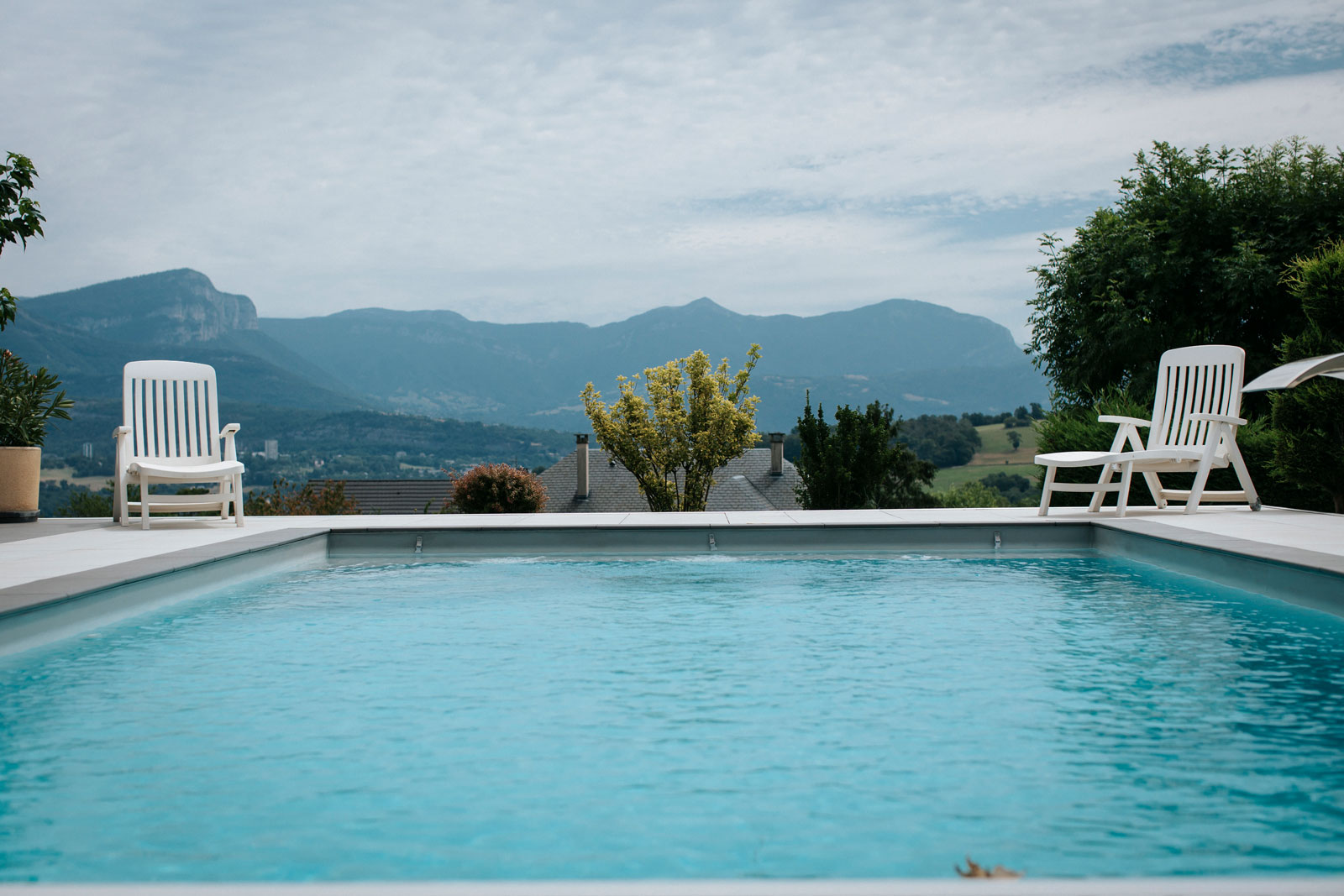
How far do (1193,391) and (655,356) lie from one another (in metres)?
140

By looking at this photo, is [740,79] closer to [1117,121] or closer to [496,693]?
[1117,121]

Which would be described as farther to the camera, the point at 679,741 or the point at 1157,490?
the point at 1157,490

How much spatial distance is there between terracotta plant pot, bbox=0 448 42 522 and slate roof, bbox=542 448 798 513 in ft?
71.2

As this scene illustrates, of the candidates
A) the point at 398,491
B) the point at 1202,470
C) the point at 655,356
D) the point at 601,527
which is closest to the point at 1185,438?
the point at 1202,470

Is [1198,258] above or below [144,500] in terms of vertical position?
above

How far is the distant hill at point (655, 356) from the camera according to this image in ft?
334

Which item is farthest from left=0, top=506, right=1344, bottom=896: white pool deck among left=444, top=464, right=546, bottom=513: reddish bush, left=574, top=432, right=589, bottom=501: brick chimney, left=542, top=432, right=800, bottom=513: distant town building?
left=574, top=432, right=589, bottom=501: brick chimney

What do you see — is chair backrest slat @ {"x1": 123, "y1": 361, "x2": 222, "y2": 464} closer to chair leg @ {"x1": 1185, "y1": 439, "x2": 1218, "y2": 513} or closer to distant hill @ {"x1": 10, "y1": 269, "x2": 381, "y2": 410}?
chair leg @ {"x1": 1185, "y1": 439, "x2": 1218, "y2": 513}

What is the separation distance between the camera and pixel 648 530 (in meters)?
6.87

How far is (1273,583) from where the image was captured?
471cm

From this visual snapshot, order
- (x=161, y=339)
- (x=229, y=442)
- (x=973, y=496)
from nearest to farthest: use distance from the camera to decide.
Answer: (x=229, y=442), (x=973, y=496), (x=161, y=339)

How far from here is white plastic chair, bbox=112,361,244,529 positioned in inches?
277

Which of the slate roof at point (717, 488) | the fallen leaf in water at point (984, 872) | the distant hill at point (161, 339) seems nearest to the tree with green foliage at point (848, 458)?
the fallen leaf in water at point (984, 872)

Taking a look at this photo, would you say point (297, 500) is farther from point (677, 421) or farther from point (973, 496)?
point (973, 496)
